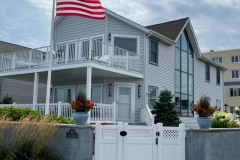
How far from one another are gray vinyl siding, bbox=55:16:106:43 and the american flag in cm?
542

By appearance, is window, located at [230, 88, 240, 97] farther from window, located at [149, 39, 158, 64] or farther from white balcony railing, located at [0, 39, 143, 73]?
white balcony railing, located at [0, 39, 143, 73]

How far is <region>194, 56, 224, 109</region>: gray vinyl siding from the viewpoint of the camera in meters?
21.3

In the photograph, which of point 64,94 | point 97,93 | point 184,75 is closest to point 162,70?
point 184,75

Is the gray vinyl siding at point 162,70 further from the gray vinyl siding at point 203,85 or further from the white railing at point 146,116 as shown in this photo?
the gray vinyl siding at point 203,85

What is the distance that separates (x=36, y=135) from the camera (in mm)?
7160

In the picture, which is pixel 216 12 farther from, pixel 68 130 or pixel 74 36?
pixel 68 130

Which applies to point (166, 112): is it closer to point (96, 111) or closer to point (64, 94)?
point (96, 111)

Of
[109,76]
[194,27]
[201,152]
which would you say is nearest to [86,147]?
[201,152]

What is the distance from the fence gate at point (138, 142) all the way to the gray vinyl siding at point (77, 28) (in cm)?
959

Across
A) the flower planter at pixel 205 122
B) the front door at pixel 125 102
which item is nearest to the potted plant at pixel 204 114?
the flower planter at pixel 205 122

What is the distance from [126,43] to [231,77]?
32244 mm

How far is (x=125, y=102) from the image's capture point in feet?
49.9

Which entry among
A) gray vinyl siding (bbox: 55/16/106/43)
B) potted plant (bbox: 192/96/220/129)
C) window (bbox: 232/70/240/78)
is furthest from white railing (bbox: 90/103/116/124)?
window (bbox: 232/70/240/78)

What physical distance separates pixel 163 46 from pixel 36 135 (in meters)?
11.7
